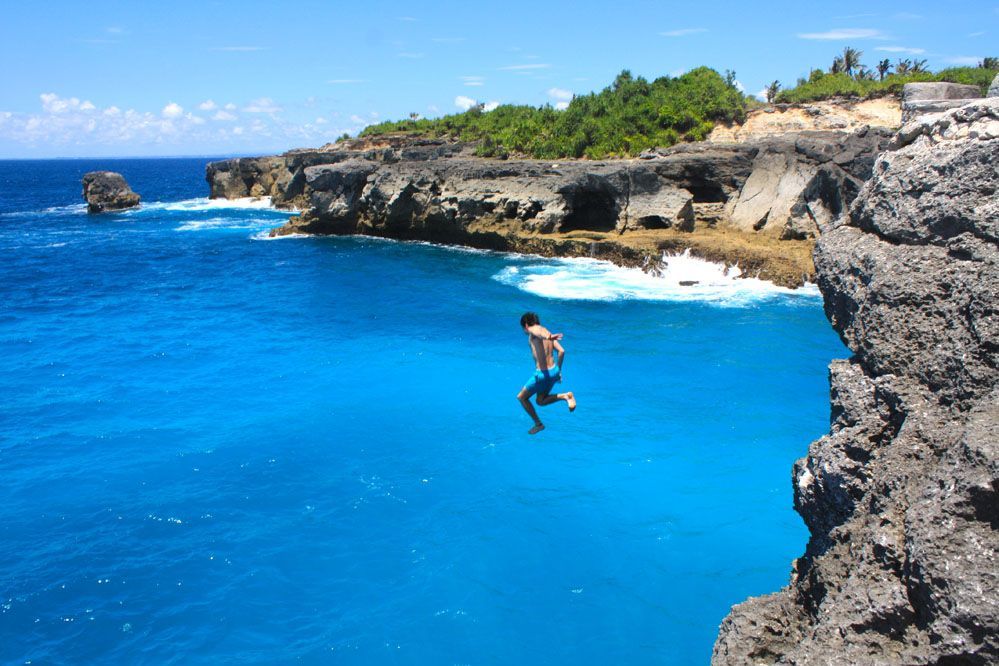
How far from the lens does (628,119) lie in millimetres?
49531

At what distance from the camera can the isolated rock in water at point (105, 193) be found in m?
71.1

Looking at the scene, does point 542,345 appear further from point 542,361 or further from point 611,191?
point 611,191

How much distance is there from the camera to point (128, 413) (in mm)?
19234

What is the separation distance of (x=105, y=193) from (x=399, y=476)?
6971 centimetres

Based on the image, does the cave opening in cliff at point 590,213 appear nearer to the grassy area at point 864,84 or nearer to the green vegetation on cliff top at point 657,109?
the green vegetation on cliff top at point 657,109

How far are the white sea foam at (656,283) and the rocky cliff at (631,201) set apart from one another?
671 millimetres

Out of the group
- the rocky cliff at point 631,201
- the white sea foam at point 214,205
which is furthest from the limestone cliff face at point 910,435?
the white sea foam at point 214,205

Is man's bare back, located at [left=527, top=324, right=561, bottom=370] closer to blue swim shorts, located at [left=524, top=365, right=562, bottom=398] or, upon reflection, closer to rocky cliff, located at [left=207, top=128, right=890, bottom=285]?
blue swim shorts, located at [left=524, top=365, right=562, bottom=398]

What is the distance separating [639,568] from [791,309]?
17783 millimetres

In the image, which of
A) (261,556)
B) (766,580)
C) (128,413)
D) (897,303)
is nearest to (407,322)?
(128,413)

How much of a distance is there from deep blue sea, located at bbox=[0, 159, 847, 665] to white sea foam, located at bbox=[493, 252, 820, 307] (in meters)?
0.28

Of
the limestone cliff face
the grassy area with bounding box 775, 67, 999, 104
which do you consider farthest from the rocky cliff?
the limestone cliff face

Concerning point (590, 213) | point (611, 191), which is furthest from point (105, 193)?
point (611, 191)

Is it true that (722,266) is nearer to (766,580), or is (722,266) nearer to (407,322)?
(407,322)
